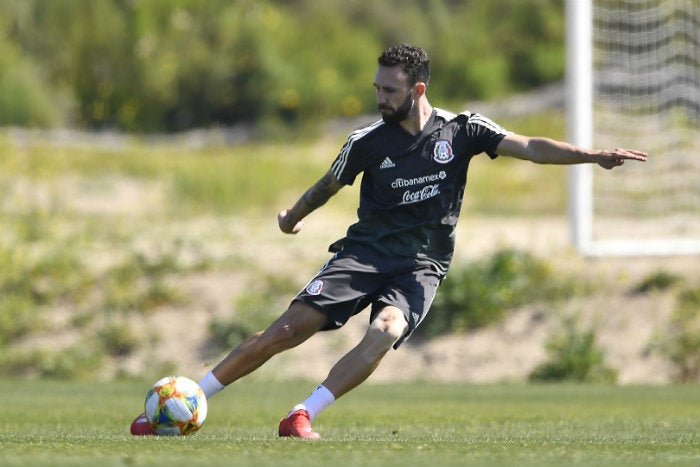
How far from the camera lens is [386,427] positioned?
8.84 m

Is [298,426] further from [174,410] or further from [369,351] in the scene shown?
[174,410]

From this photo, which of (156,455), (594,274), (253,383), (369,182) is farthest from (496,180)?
(156,455)

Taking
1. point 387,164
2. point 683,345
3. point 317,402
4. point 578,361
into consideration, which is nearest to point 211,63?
point 578,361

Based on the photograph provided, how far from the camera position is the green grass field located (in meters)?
5.81

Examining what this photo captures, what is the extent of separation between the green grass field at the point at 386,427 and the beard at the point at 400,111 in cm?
174

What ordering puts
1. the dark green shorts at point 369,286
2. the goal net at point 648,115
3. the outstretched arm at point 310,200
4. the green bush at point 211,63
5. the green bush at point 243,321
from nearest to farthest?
the dark green shorts at point 369,286 → the outstretched arm at point 310,200 → the green bush at point 243,321 → the goal net at point 648,115 → the green bush at point 211,63

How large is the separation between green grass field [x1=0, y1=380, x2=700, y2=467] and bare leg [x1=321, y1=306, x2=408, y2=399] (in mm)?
307

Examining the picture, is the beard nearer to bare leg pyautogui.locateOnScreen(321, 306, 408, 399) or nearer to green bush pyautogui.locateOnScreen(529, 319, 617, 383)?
bare leg pyautogui.locateOnScreen(321, 306, 408, 399)

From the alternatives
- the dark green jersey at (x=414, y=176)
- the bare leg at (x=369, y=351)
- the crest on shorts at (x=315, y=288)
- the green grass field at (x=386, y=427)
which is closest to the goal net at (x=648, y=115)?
the green grass field at (x=386, y=427)

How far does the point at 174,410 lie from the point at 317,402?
2.48ft

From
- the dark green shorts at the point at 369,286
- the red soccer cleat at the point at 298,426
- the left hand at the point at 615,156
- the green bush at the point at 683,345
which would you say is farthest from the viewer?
the green bush at the point at 683,345

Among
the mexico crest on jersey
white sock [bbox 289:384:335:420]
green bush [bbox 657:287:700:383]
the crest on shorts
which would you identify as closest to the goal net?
green bush [bbox 657:287:700:383]

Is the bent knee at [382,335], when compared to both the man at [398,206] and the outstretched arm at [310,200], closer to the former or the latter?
the man at [398,206]

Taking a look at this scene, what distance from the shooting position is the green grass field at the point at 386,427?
5809 millimetres
